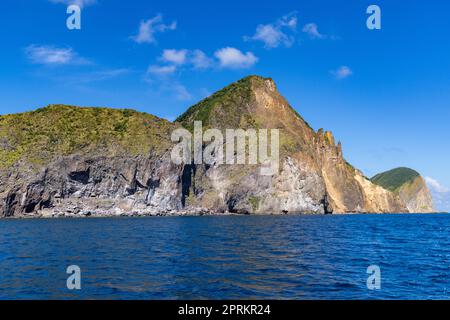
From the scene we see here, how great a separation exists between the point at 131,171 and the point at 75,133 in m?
25.4

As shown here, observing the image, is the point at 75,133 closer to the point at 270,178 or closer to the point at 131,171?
the point at 131,171

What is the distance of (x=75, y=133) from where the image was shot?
148 metres

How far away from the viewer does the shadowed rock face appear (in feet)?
433

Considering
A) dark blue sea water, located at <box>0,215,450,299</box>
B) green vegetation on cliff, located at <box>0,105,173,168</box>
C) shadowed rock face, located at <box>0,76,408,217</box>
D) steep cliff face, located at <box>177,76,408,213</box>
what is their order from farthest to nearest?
steep cliff face, located at <box>177,76,408,213</box> → green vegetation on cliff, located at <box>0,105,173,168</box> → shadowed rock face, located at <box>0,76,408,217</box> → dark blue sea water, located at <box>0,215,450,299</box>

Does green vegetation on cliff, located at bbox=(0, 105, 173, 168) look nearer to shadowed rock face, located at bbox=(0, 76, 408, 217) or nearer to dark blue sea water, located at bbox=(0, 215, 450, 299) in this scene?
shadowed rock face, located at bbox=(0, 76, 408, 217)

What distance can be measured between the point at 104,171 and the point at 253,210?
6286cm

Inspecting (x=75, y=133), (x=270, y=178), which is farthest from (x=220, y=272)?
(x=270, y=178)

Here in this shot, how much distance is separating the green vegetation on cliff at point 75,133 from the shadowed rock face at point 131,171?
348 millimetres

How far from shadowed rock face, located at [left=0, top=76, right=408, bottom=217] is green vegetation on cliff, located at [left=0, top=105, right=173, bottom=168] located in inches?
13.7

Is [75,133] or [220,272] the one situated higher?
[75,133]

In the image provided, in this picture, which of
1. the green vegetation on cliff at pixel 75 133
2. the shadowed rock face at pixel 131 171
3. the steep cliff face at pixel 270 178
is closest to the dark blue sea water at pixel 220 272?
the shadowed rock face at pixel 131 171

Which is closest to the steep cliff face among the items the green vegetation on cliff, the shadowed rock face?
the shadowed rock face

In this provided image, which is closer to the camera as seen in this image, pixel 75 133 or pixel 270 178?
pixel 75 133
